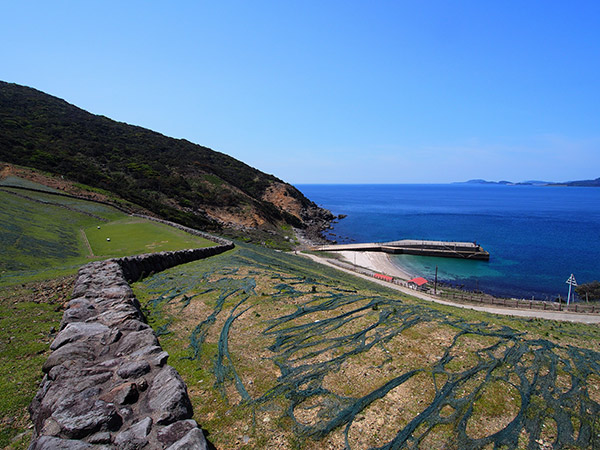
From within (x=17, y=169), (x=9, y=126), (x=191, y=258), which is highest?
(x=9, y=126)

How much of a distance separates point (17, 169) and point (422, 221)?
106 metres

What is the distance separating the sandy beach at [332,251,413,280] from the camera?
50166mm

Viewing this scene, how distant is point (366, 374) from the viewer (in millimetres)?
8164

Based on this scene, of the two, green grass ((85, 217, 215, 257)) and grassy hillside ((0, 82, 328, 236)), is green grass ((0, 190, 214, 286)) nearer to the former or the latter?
green grass ((85, 217, 215, 257))

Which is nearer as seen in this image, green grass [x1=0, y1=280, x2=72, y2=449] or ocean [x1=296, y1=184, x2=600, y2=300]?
green grass [x1=0, y1=280, x2=72, y2=449]

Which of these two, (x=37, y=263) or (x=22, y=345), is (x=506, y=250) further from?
(x=22, y=345)

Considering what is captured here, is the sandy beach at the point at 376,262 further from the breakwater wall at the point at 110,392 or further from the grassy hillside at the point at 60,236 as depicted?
the breakwater wall at the point at 110,392

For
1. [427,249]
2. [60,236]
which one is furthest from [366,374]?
[427,249]

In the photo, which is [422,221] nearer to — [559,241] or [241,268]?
[559,241]

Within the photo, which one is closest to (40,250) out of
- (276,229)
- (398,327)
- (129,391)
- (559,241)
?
(129,391)

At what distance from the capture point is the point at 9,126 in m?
63.9

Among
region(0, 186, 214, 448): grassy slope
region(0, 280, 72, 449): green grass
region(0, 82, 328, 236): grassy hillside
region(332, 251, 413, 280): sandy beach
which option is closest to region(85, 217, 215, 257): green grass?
region(0, 186, 214, 448): grassy slope

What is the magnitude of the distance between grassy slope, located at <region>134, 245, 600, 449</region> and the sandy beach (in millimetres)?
38025

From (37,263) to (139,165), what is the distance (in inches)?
2347
